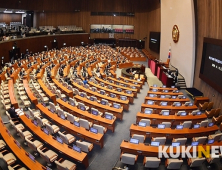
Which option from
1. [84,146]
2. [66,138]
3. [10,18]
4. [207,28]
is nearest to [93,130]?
[84,146]

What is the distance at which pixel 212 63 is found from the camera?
40.1 ft

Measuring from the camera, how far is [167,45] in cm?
2183

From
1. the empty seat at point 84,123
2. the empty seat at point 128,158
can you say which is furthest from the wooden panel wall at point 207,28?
the empty seat at point 84,123

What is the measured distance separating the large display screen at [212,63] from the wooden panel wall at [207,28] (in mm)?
537

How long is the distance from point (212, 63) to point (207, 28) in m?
2.58

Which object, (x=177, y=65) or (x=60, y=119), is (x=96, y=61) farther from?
(x=60, y=119)

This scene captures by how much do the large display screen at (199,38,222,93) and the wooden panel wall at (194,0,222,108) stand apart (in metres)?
0.54

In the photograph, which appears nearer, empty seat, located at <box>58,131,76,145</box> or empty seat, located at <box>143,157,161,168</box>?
empty seat, located at <box>143,157,161,168</box>

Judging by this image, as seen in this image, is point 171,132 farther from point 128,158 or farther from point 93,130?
point 93,130

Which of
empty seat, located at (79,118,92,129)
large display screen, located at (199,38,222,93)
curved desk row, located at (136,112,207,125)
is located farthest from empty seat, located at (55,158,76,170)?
large display screen, located at (199,38,222,93)

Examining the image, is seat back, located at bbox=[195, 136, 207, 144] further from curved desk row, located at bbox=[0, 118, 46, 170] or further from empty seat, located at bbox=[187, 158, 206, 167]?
curved desk row, located at bbox=[0, 118, 46, 170]

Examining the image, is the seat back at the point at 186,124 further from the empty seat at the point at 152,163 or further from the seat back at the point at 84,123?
the seat back at the point at 84,123

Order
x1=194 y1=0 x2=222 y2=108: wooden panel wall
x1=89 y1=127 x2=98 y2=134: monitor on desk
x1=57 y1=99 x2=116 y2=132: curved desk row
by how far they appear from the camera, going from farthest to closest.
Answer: x1=194 y1=0 x2=222 y2=108: wooden panel wall
x1=57 y1=99 x2=116 y2=132: curved desk row
x1=89 y1=127 x2=98 y2=134: monitor on desk

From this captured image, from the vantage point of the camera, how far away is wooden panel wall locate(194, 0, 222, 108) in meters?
11.6
